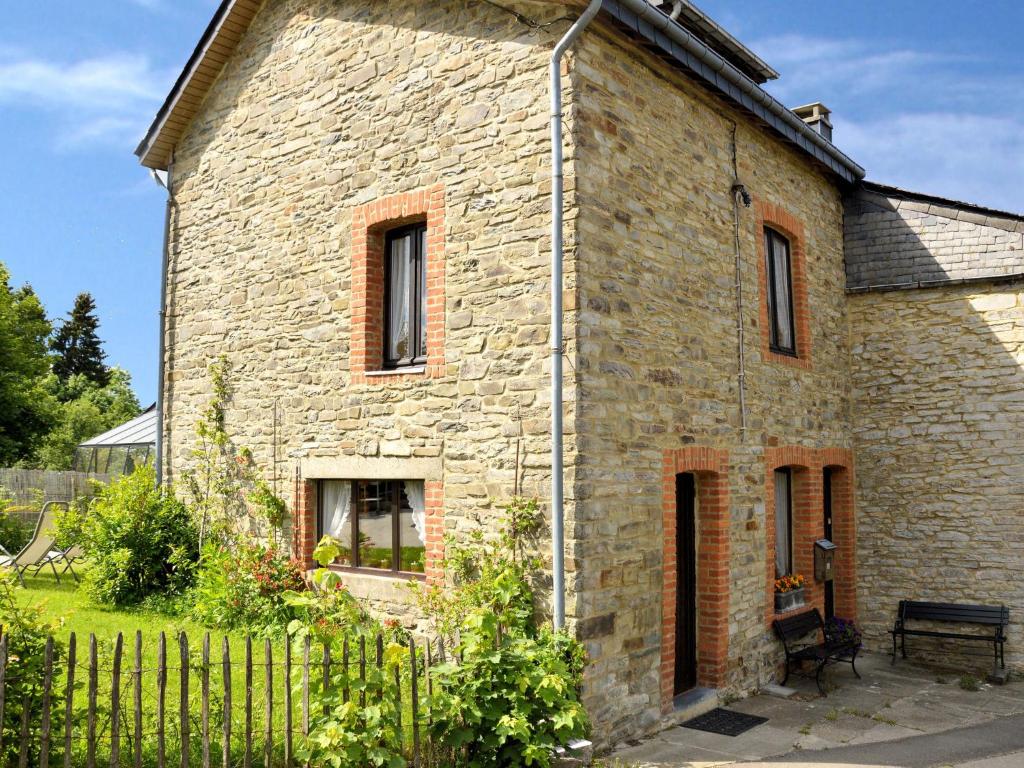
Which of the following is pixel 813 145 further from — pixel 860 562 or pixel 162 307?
pixel 162 307

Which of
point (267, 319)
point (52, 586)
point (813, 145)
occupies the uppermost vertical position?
point (813, 145)

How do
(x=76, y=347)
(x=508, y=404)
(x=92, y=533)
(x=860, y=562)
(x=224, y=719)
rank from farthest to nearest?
1. (x=76, y=347)
2. (x=860, y=562)
3. (x=92, y=533)
4. (x=508, y=404)
5. (x=224, y=719)

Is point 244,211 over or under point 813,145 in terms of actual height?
under

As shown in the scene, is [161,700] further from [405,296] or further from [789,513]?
[789,513]

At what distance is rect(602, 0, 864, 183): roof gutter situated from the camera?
284 inches

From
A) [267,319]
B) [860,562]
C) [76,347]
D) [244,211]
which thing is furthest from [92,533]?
[76,347]

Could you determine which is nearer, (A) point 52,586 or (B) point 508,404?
(B) point 508,404

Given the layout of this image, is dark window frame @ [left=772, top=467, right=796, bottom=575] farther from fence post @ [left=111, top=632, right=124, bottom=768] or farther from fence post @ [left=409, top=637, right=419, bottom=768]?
fence post @ [left=111, top=632, right=124, bottom=768]

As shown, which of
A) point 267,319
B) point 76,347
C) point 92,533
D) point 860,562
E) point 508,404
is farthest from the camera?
point 76,347

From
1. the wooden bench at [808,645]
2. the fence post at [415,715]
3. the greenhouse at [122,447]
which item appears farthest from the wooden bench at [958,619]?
the greenhouse at [122,447]

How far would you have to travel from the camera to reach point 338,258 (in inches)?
346

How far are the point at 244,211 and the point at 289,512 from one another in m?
3.63

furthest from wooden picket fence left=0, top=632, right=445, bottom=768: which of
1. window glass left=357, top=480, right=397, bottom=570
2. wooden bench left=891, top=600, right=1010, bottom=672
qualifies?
wooden bench left=891, top=600, right=1010, bottom=672

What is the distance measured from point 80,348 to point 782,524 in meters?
45.0
